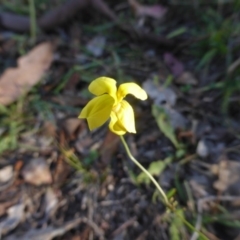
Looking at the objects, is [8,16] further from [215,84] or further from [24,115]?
[215,84]

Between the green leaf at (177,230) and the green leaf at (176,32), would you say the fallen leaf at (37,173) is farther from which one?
the green leaf at (176,32)

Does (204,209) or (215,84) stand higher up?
(215,84)

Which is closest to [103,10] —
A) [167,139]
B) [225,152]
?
[167,139]

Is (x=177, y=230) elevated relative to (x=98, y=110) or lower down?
lower down

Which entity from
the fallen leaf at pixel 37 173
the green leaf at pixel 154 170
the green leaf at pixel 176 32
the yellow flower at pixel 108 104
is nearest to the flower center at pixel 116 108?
the yellow flower at pixel 108 104

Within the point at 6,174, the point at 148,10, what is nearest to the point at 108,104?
the point at 6,174

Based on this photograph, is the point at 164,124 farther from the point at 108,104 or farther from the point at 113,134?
the point at 108,104
